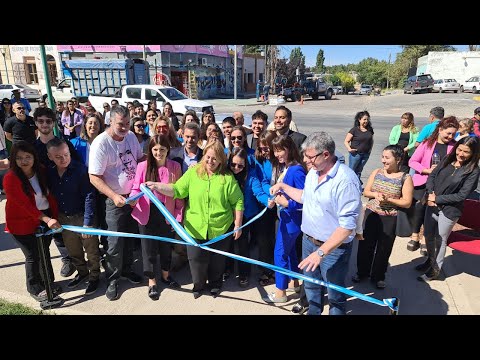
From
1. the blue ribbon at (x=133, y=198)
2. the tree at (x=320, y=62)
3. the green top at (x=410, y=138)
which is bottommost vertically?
the blue ribbon at (x=133, y=198)

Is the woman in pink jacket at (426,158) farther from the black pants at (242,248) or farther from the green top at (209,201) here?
the green top at (209,201)

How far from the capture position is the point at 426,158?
462 centimetres

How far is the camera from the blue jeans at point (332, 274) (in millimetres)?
2881

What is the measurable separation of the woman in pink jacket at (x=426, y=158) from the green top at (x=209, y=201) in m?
2.56

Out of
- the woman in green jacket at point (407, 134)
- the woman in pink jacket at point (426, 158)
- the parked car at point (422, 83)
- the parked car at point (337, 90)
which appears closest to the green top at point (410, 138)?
the woman in green jacket at point (407, 134)

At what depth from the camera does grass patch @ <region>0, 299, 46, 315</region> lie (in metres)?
3.49

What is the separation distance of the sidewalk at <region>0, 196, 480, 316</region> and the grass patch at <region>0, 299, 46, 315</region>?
10cm

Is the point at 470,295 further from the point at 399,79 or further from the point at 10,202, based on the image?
the point at 399,79

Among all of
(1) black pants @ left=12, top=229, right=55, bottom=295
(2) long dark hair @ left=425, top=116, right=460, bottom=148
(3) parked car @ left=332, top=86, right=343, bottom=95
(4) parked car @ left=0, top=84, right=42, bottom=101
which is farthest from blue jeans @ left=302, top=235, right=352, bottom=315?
(3) parked car @ left=332, top=86, right=343, bottom=95

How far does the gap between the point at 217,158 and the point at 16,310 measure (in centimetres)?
266

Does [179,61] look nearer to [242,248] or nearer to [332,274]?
[242,248]

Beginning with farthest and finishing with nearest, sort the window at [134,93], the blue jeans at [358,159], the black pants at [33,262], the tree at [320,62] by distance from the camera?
1. the tree at [320,62]
2. the window at [134,93]
3. the blue jeans at [358,159]
4. the black pants at [33,262]

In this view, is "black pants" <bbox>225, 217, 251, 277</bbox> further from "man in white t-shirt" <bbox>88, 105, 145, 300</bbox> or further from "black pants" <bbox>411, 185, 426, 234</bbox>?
"black pants" <bbox>411, 185, 426, 234</bbox>
